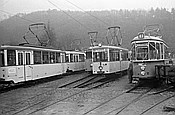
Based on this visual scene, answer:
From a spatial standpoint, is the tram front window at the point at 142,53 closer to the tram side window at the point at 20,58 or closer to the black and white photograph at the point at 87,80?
the black and white photograph at the point at 87,80

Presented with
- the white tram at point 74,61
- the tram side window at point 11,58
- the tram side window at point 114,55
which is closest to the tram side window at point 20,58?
the tram side window at point 11,58

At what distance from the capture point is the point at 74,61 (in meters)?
30.7

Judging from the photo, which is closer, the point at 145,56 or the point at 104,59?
the point at 145,56

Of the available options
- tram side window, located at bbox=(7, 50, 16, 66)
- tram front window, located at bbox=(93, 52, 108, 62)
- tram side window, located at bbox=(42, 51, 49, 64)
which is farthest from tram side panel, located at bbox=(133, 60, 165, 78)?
tram side window, located at bbox=(42, 51, 49, 64)

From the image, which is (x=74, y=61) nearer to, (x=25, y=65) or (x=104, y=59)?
(x=104, y=59)

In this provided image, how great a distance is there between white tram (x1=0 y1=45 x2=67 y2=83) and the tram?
7305 mm

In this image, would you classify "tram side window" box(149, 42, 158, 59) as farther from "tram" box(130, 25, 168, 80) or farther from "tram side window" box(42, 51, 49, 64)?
"tram side window" box(42, 51, 49, 64)

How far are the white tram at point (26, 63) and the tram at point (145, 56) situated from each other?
730 cm

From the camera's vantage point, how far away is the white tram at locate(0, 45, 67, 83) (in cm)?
1599

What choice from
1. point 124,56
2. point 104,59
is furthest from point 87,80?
point 124,56

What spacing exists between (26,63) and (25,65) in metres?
0.28

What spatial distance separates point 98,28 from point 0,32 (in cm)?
4227

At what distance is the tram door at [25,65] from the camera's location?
17234mm

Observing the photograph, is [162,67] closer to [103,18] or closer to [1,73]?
[1,73]
